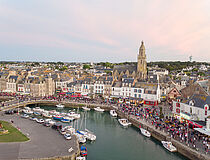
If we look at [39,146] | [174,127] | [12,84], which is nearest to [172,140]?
[174,127]

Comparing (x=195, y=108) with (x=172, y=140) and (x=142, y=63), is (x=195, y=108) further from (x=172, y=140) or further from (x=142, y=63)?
(x=142, y=63)

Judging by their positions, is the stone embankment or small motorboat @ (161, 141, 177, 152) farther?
small motorboat @ (161, 141, 177, 152)

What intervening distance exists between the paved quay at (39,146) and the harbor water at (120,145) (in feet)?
14.6

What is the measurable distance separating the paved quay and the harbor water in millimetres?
4460

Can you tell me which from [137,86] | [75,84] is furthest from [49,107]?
[137,86]

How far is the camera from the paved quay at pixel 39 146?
22506 mm

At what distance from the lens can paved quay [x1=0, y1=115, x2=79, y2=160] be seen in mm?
22506

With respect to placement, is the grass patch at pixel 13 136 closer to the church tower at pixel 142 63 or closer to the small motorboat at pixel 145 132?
the small motorboat at pixel 145 132

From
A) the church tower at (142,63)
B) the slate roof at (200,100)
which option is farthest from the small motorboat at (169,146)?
the church tower at (142,63)

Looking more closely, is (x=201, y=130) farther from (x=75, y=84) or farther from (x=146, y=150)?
(x=75, y=84)

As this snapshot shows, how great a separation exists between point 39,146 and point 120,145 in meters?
14.4

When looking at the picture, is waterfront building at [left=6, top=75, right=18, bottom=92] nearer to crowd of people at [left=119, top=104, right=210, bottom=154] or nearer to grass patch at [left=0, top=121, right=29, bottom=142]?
grass patch at [left=0, top=121, right=29, bottom=142]

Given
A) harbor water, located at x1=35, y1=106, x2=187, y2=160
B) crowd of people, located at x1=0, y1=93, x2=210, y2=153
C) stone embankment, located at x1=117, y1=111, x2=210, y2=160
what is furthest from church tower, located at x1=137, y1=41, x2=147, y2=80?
harbor water, located at x1=35, y1=106, x2=187, y2=160

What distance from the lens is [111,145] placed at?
3222 cm
